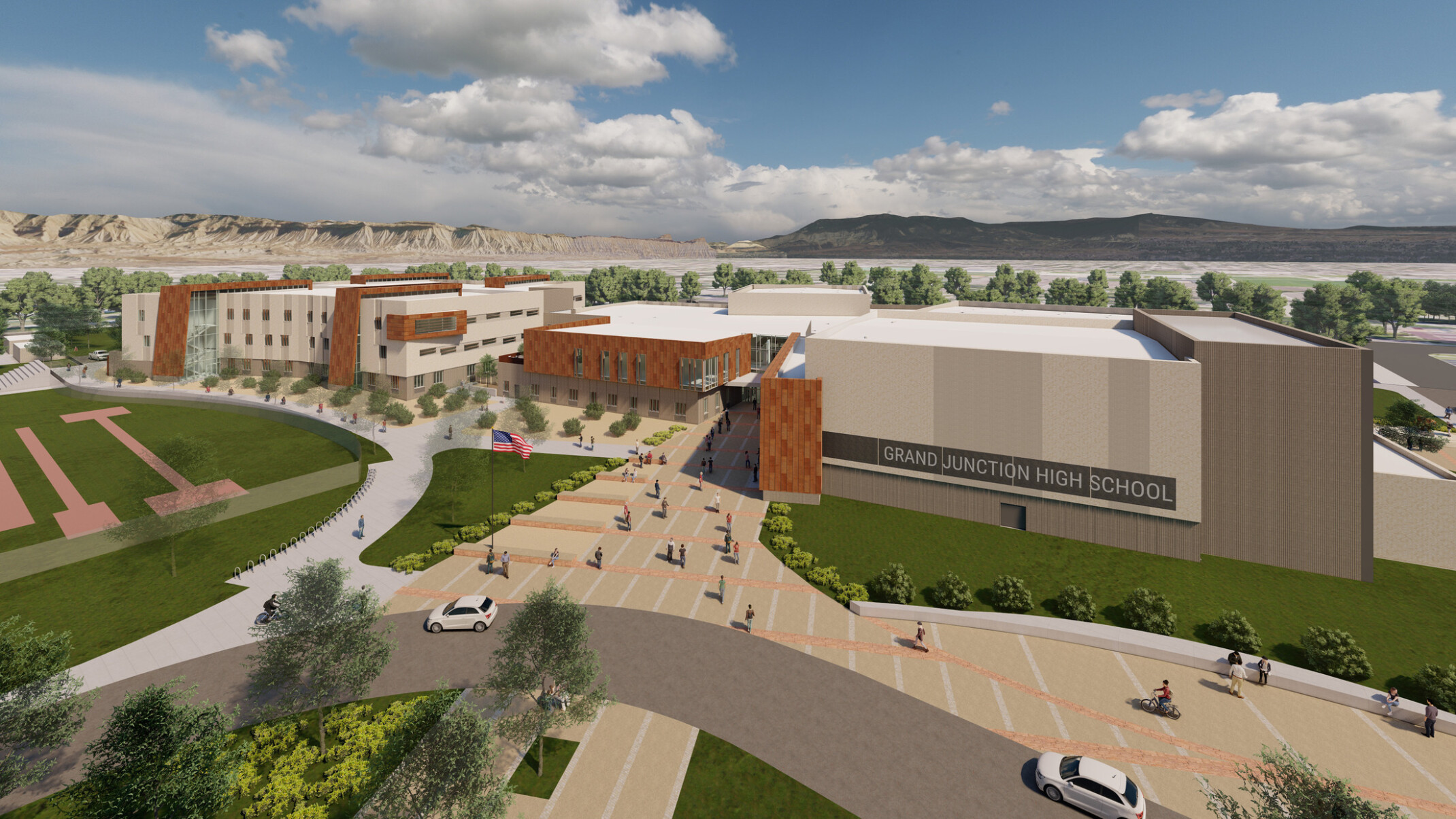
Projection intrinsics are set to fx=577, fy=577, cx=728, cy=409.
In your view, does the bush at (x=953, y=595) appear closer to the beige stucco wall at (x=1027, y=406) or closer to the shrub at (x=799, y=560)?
the shrub at (x=799, y=560)

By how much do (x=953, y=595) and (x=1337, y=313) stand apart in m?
111

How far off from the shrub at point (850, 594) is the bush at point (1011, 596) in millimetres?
6228

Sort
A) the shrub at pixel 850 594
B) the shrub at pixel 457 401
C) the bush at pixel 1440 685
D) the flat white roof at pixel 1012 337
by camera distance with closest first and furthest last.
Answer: the bush at pixel 1440 685, the shrub at pixel 850 594, the flat white roof at pixel 1012 337, the shrub at pixel 457 401

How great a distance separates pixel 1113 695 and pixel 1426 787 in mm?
8333

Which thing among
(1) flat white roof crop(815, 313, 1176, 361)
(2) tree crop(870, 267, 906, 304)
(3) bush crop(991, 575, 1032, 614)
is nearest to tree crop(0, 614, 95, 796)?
(3) bush crop(991, 575, 1032, 614)

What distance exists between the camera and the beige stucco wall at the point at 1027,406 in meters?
31.5

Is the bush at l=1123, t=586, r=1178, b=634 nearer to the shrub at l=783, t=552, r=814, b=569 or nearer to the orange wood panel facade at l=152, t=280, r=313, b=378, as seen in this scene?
the shrub at l=783, t=552, r=814, b=569

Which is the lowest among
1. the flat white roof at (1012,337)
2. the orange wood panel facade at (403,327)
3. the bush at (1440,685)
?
the bush at (1440,685)

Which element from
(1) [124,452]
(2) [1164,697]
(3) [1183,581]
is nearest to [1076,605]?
(2) [1164,697]

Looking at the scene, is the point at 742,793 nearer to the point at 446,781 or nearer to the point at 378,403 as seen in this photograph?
the point at 446,781

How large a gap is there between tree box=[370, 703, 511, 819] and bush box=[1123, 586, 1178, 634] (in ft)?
89.1

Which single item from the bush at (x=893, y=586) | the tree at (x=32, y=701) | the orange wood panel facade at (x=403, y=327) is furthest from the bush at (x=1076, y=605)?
the orange wood panel facade at (x=403, y=327)

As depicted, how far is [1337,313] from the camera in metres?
92.6

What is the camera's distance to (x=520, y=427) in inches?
2320
